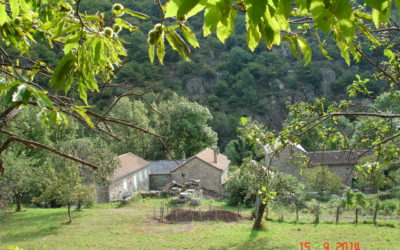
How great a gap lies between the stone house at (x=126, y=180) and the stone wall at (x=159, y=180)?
60cm

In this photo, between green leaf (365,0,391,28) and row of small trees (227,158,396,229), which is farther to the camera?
row of small trees (227,158,396,229)

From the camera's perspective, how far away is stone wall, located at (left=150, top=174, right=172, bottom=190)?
2939cm

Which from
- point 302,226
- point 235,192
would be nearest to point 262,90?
point 235,192

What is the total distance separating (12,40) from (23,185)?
18131 mm

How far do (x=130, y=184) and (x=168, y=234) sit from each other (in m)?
12.1

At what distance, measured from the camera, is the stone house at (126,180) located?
2341 cm

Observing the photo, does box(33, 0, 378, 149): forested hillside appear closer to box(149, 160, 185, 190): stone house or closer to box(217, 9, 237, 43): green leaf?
box(149, 160, 185, 190): stone house

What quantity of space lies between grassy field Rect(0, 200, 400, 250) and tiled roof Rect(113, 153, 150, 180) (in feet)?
21.4

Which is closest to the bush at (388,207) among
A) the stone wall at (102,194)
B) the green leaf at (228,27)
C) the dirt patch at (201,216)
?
the dirt patch at (201,216)

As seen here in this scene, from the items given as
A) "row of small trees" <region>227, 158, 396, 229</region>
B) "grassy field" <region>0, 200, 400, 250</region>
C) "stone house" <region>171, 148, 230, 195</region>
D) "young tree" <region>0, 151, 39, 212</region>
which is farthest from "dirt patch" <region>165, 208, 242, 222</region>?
"stone house" <region>171, 148, 230, 195</region>

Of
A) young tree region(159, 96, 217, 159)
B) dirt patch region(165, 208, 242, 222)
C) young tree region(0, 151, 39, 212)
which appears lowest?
dirt patch region(165, 208, 242, 222)

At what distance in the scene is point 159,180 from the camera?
2962 centimetres

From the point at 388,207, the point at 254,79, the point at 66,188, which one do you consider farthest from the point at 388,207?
the point at 254,79

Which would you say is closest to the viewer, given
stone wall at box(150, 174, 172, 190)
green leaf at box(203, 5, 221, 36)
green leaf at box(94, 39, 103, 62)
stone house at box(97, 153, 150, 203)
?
green leaf at box(203, 5, 221, 36)
